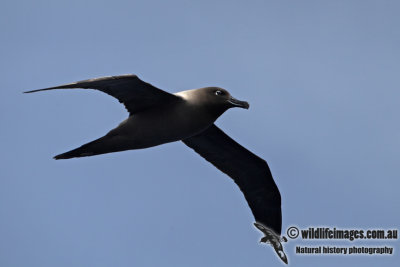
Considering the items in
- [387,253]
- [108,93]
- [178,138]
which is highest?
[108,93]

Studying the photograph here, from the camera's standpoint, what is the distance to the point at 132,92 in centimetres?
1429

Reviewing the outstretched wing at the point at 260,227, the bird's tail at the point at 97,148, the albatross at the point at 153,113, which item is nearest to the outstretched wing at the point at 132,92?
the albatross at the point at 153,113

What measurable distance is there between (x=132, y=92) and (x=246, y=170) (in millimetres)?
4199

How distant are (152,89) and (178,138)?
4.09 ft

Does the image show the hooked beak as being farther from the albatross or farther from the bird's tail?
the bird's tail

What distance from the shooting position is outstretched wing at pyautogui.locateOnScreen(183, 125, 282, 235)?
54.3 feet

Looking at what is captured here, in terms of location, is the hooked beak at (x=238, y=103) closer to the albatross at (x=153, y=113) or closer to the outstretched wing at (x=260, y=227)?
the albatross at (x=153, y=113)

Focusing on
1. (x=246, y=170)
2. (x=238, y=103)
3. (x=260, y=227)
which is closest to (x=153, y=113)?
(x=238, y=103)

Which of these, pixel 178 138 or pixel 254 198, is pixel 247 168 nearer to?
pixel 254 198

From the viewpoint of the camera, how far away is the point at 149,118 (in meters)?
14.3

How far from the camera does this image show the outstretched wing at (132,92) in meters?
13.4

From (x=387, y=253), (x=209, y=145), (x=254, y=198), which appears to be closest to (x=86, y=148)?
(x=209, y=145)

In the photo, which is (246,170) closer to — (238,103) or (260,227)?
(260,227)

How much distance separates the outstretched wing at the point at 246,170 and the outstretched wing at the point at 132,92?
2288mm
